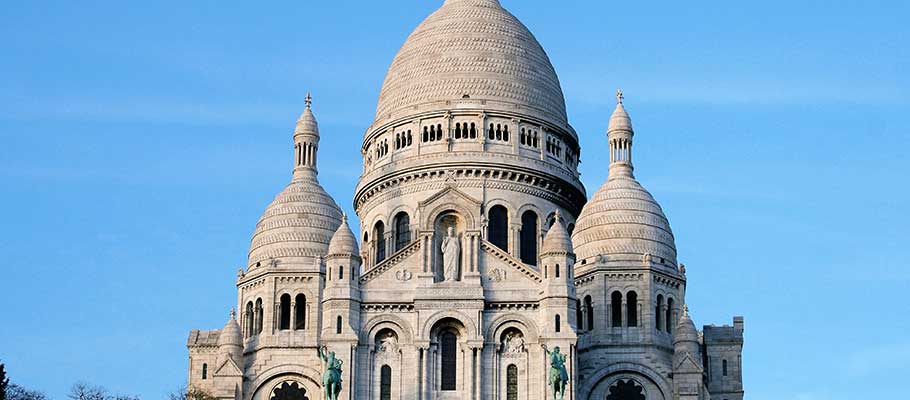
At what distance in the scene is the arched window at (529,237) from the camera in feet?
344

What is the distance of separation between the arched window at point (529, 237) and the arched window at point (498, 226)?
71 cm

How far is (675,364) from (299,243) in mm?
17583

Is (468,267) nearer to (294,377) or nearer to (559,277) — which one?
(559,277)

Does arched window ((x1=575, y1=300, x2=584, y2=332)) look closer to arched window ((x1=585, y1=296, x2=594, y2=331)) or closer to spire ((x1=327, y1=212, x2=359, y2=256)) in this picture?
arched window ((x1=585, y1=296, x2=594, y2=331))

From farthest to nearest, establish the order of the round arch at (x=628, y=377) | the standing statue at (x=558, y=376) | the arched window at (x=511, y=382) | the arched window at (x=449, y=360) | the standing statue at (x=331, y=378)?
the round arch at (x=628, y=377), the arched window at (x=449, y=360), the arched window at (x=511, y=382), the standing statue at (x=331, y=378), the standing statue at (x=558, y=376)

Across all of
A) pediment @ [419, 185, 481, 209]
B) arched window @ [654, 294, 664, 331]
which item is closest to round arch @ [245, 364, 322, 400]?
pediment @ [419, 185, 481, 209]

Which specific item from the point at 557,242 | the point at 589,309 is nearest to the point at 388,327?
the point at 557,242

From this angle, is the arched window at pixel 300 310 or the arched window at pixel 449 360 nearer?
the arched window at pixel 449 360

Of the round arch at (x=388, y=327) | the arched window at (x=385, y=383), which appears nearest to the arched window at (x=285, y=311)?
the round arch at (x=388, y=327)

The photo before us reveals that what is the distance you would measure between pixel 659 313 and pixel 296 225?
53.9 feet

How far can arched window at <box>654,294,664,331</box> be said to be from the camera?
10081 centimetres

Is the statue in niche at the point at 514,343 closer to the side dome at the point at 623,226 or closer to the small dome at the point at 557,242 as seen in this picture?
the small dome at the point at 557,242

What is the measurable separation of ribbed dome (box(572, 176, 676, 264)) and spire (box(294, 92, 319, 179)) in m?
12.8

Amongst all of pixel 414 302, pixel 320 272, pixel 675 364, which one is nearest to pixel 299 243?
pixel 320 272
